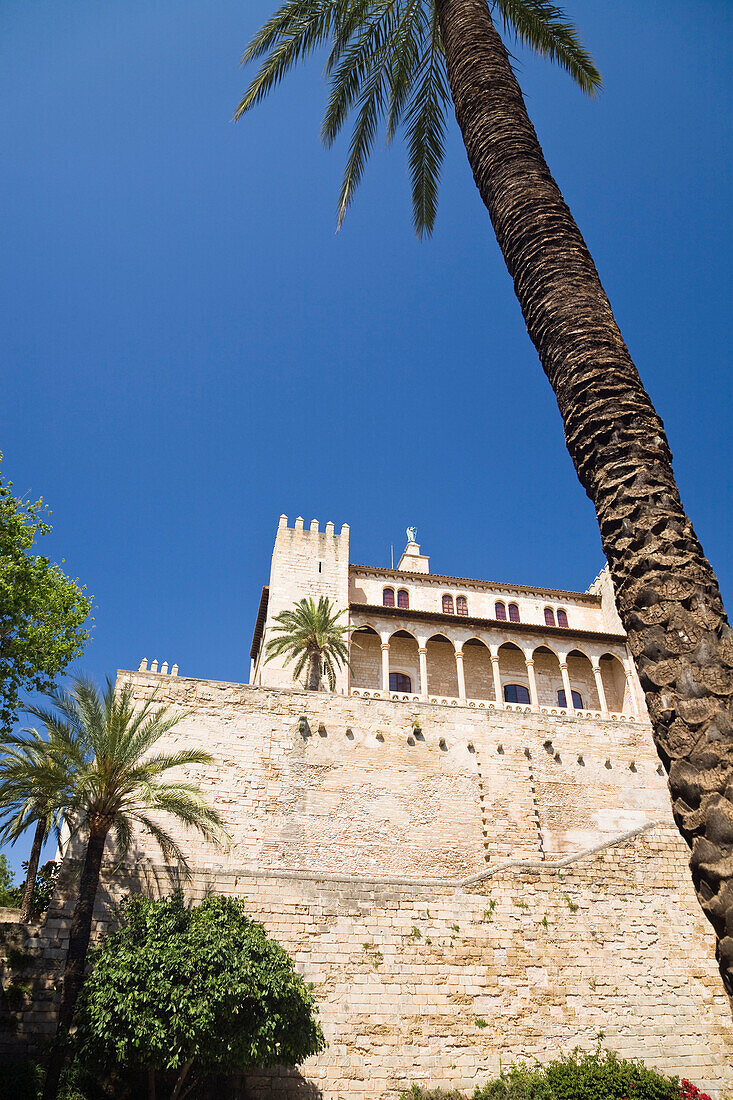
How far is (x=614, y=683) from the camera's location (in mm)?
34250

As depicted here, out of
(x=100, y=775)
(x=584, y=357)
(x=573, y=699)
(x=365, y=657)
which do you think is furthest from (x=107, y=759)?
(x=573, y=699)

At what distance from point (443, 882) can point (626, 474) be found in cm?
1223

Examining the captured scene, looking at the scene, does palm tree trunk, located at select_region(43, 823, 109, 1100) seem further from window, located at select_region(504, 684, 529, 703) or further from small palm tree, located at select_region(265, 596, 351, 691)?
window, located at select_region(504, 684, 529, 703)

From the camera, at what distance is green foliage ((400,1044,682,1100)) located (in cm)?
1208

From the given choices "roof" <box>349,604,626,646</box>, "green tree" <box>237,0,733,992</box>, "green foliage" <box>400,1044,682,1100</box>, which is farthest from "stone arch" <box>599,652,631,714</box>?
"green tree" <box>237,0,733,992</box>

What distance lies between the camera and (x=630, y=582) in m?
4.84

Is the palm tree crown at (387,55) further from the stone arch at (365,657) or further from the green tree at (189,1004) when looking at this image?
the stone arch at (365,657)

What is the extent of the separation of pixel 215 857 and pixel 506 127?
51.3 ft

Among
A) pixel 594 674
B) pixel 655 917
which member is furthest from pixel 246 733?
pixel 594 674

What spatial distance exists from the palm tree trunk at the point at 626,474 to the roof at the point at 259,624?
2666 centimetres

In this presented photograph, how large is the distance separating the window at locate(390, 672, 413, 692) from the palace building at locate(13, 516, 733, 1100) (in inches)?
189

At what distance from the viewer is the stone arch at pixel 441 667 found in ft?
107

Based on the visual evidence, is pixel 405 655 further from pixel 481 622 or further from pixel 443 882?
pixel 443 882

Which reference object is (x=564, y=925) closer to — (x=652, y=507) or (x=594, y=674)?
(x=652, y=507)
